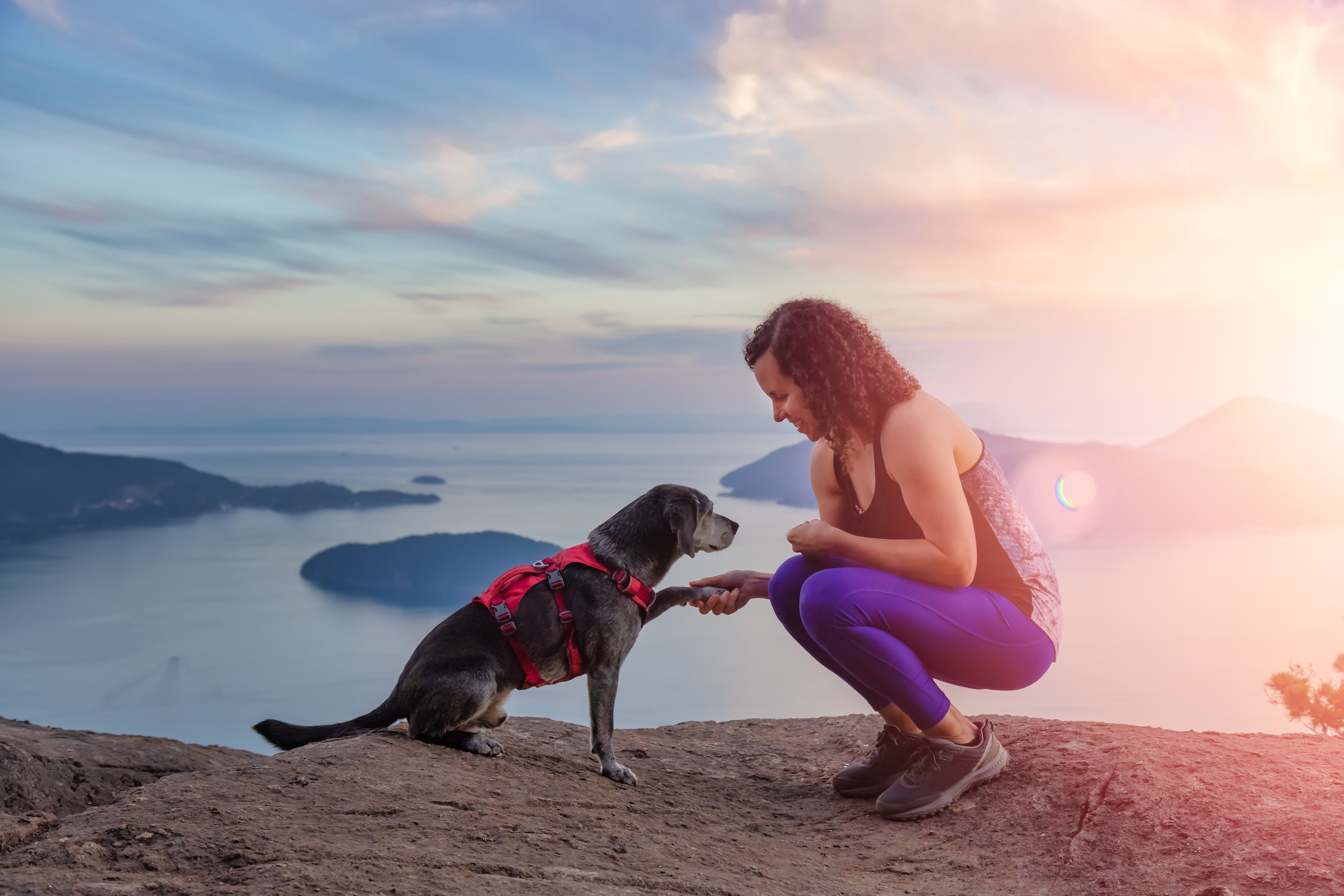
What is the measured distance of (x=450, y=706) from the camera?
3.70m

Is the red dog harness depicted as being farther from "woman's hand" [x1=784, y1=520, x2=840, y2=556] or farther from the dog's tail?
A: "woman's hand" [x1=784, y1=520, x2=840, y2=556]

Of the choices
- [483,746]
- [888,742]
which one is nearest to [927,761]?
[888,742]

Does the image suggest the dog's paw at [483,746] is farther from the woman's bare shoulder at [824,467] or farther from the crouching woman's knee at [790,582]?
the woman's bare shoulder at [824,467]

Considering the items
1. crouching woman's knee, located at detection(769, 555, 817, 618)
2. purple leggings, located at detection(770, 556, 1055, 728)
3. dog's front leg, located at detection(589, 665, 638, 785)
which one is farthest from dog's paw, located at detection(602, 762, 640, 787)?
purple leggings, located at detection(770, 556, 1055, 728)

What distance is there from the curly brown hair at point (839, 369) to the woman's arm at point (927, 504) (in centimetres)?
12

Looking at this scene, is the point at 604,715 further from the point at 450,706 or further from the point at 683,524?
the point at 683,524

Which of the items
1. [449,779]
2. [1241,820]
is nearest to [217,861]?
[449,779]

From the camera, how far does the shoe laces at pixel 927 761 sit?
3551mm

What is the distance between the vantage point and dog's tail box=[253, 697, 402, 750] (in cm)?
380

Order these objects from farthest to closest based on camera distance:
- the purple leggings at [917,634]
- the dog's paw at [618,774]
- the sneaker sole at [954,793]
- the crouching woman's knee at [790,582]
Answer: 1. the dog's paw at [618,774]
2. the crouching woman's knee at [790,582]
3. the sneaker sole at [954,793]
4. the purple leggings at [917,634]

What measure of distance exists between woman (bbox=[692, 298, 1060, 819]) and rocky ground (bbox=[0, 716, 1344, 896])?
37cm

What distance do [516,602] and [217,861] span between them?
62.2 inches

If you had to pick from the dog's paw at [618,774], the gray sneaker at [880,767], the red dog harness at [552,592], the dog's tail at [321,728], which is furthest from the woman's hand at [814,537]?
the dog's tail at [321,728]

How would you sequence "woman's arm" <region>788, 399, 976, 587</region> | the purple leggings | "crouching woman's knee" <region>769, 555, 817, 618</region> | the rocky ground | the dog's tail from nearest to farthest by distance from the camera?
the rocky ground → "woman's arm" <region>788, 399, 976, 587</region> → the purple leggings → "crouching woman's knee" <region>769, 555, 817, 618</region> → the dog's tail
